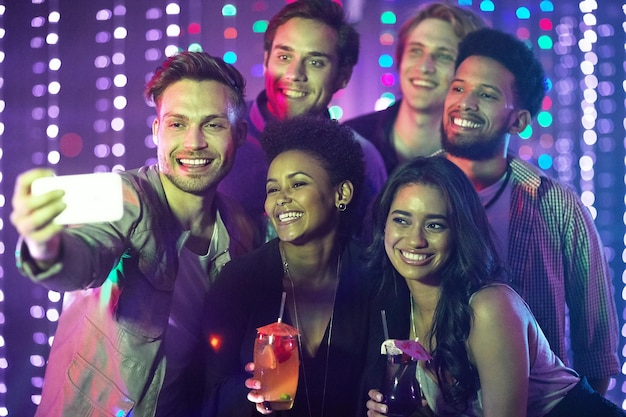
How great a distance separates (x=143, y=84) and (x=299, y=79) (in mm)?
821

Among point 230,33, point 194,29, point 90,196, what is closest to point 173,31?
point 194,29

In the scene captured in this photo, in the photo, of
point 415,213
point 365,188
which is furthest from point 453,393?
point 365,188

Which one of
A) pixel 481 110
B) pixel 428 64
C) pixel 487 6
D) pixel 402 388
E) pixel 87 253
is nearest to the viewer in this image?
pixel 87 253

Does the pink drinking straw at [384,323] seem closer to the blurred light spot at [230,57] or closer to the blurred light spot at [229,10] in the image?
the blurred light spot at [230,57]

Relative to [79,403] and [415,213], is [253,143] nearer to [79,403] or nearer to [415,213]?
[415,213]

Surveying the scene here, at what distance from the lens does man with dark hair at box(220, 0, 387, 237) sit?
3248mm

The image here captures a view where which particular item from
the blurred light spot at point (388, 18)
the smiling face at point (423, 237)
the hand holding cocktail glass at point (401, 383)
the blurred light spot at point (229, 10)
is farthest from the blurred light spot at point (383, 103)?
the hand holding cocktail glass at point (401, 383)

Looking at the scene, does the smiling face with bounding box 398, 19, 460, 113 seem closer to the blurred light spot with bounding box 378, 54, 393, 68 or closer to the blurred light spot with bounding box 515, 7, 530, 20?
the blurred light spot with bounding box 378, 54, 393, 68

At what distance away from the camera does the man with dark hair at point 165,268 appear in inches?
115

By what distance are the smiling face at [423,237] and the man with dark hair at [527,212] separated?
0.41 meters

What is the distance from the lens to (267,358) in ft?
8.74

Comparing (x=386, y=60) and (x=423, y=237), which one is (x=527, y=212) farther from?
→ (x=386, y=60)

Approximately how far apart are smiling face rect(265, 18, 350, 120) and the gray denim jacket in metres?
0.72

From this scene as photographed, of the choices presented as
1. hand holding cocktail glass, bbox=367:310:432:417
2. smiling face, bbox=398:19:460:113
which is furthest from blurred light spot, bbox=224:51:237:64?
hand holding cocktail glass, bbox=367:310:432:417
